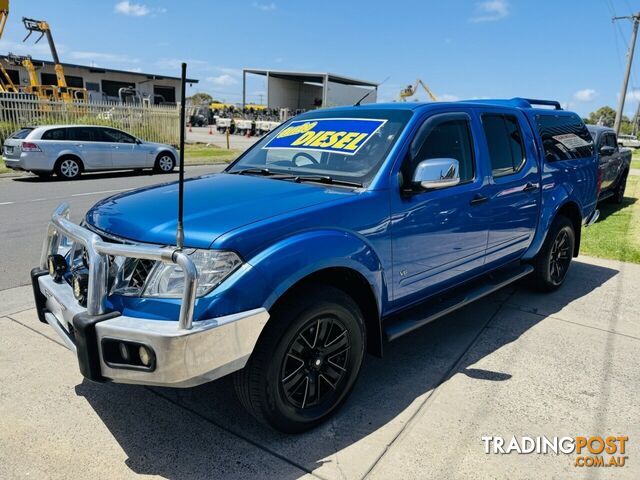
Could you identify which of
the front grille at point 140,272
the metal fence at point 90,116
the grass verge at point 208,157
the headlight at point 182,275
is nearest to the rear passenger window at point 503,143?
the headlight at point 182,275

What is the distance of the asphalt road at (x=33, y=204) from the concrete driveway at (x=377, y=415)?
1.76 meters

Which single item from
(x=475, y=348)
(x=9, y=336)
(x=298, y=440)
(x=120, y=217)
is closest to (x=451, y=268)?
(x=475, y=348)

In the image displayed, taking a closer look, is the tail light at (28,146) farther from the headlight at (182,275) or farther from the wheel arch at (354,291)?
the wheel arch at (354,291)

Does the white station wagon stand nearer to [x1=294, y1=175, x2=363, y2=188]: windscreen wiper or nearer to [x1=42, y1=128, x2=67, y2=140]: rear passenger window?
[x1=42, y1=128, x2=67, y2=140]: rear passenger window

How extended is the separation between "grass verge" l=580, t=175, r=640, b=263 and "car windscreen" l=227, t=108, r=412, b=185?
5.10 meters

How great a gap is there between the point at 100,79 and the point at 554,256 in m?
50.9

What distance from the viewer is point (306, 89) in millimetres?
66938

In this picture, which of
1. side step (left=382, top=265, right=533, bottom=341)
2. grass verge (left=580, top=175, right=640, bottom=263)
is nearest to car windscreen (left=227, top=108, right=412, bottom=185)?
side step (left=382, top=265, right=533, bottom=341)

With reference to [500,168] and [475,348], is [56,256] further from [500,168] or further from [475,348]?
[500,168]

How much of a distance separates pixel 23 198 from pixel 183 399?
9.43m

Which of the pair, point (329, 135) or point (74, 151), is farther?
point (74, 151)

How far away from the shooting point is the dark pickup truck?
1035 cm

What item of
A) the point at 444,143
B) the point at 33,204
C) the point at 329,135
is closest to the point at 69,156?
the point at 33,204

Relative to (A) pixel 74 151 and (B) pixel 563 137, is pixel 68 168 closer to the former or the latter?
(A) pixel 74 151
